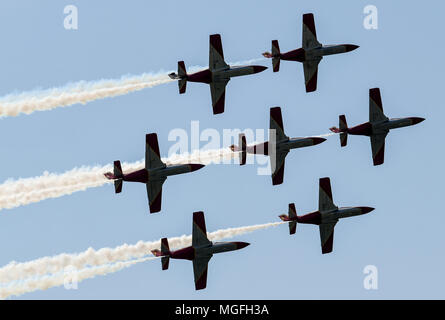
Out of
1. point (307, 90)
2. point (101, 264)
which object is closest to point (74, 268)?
point (101, 264)

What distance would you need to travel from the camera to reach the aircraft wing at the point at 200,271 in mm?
107500

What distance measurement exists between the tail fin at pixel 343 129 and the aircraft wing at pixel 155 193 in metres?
17.3

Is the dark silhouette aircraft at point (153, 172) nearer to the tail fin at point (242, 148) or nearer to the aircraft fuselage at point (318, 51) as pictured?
the tail fin at point (242, 148)

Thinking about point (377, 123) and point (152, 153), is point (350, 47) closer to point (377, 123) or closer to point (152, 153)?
point (377, 123)

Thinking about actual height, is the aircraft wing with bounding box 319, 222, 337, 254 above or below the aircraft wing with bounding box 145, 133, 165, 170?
below

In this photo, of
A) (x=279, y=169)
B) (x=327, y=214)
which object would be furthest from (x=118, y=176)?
(x=327, y=214)

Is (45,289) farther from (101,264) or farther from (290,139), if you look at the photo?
(290,139)

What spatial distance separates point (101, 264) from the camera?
342ft

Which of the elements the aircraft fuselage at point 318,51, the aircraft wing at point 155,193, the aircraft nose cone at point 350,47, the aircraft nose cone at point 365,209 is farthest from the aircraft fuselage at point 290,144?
the aircraft wing at point 155,193

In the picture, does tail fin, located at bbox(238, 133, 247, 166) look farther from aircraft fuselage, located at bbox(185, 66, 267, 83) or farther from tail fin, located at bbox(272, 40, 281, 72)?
tail fin, located at bbox(272, 40, 281, 72)

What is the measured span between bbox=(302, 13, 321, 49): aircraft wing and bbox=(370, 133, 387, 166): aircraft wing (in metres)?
10.8

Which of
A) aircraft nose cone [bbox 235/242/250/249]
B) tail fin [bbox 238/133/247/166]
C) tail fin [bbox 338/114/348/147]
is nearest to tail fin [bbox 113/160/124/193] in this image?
tail fin [bbox 238/133/247/166]

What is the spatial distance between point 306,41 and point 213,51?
10137 millimetres

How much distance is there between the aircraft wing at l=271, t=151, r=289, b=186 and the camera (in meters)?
112
